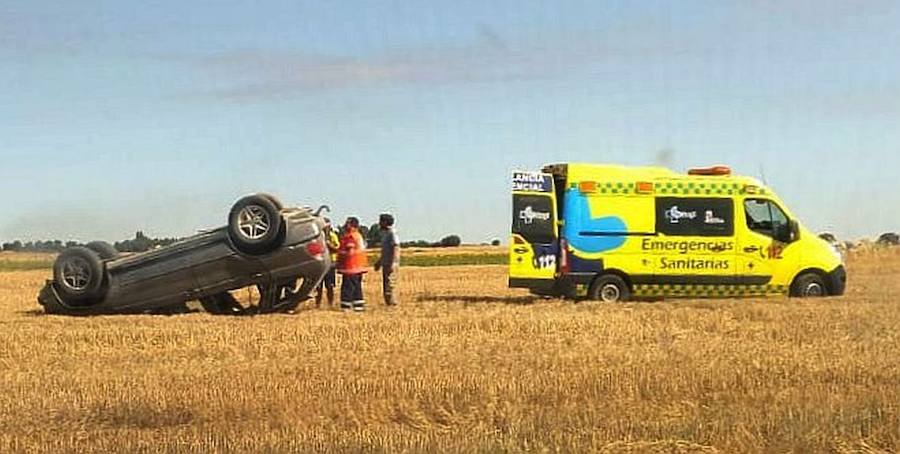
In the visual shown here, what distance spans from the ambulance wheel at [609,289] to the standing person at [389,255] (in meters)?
3.08

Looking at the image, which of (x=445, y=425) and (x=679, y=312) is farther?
(x=679, y=312)

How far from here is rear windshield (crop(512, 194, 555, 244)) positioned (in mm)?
19453

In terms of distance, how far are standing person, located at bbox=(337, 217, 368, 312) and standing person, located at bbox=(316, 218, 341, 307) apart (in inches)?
4.3

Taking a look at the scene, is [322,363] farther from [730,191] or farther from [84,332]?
[730,191]

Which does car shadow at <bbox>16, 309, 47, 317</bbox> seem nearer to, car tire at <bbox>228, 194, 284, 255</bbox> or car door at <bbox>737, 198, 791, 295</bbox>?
car tire at <bbox>228, 194, 284, 255</bbox>

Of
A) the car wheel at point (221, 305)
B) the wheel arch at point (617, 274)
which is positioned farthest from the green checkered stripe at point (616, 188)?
the car wheel at point (221, 305)

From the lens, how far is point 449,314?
16062 millimetres

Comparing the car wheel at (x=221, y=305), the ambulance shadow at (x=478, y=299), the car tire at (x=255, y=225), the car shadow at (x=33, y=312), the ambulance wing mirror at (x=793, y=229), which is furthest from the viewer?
the ambulance shadow at (x=478, y=299)

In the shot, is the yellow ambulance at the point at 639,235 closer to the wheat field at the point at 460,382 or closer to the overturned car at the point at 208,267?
the wheat field at the point at 460,382

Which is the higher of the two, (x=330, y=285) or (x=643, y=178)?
(x=643, y=178)

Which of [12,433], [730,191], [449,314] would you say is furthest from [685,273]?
[12,433]

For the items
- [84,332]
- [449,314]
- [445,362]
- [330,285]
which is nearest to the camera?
[445,362]

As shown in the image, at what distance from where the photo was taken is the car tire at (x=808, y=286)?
20.0 m

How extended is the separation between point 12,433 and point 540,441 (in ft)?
11.6
